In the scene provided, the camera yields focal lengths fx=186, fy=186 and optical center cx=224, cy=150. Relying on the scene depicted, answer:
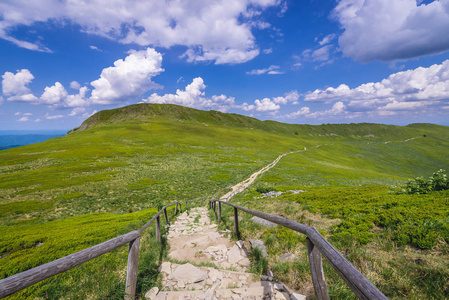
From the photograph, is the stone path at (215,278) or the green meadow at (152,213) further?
the green meadow at (152,213)

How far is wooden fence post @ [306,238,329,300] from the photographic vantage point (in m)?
3.28

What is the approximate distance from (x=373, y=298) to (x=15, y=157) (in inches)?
3200

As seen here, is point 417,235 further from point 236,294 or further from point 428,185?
point 428,185

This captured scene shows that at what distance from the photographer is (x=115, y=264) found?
19.7ft

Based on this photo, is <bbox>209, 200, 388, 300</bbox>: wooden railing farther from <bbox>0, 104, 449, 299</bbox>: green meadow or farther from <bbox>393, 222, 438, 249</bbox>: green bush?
<bbox>393, 222, 438, 249</bbox>: green bush

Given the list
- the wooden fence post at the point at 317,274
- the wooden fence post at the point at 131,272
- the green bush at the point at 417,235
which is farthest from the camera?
the green bush at the point at 417,235

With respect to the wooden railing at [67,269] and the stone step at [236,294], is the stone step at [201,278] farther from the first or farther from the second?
the wooden railing at [67,269]

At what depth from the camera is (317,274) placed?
11.4 ft

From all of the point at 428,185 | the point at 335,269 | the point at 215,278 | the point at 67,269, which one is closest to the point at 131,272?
the point at 67,269

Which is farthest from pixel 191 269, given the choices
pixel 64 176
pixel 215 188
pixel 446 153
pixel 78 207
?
pixel 446 153

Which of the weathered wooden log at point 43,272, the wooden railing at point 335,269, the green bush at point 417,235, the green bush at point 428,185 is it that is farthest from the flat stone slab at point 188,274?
the green bush at point 428,185

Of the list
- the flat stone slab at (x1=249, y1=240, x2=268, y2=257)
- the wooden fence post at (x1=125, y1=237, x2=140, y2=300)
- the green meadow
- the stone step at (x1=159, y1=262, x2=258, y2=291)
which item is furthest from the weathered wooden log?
the flat stone slab at (x1=249, y1=240, x2=268, y2=257)

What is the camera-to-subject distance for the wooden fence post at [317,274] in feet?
10.8

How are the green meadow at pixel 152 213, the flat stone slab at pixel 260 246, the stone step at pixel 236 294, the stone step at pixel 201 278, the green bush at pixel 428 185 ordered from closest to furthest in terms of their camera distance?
the stone step at pixel 236 294 < the green meadow at pixel 152 213 < the stone step at pixel 201 278 < the flat stone slab at pixel 260 246 < the green bush at pixel 428 185
